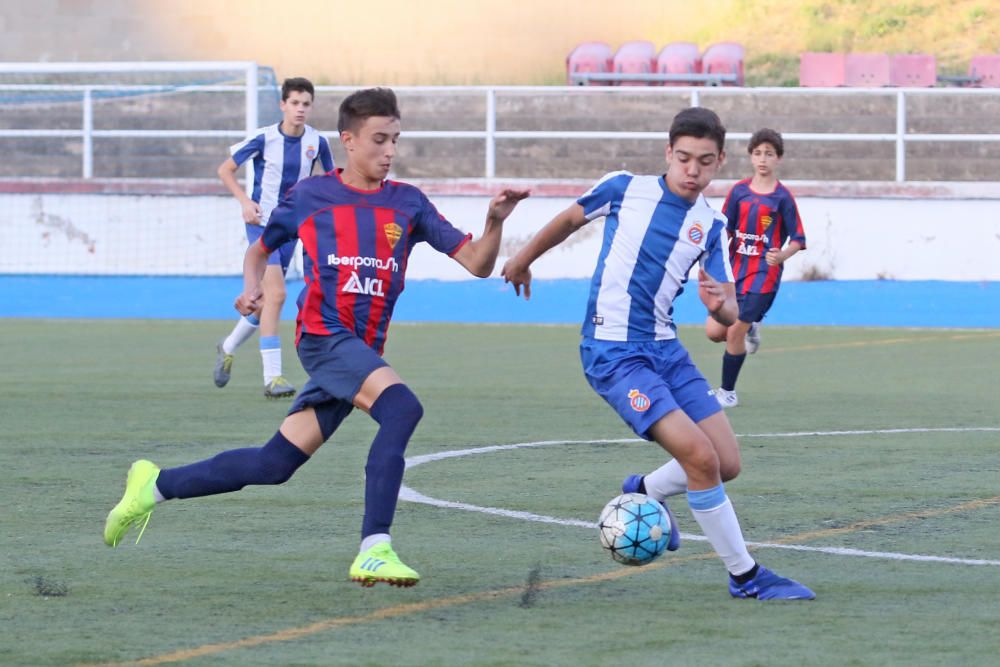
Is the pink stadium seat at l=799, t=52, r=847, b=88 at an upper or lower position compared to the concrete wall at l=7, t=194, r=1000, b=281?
upper

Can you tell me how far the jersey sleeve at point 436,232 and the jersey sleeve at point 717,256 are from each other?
2.81 feet

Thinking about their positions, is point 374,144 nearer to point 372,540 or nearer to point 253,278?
point 253,278

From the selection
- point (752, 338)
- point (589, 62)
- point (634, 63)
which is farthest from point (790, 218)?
point (589, 62)

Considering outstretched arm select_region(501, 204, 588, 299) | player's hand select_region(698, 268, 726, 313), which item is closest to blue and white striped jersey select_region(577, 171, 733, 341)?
outstretched arm select_region(501, 204, 588, 299)

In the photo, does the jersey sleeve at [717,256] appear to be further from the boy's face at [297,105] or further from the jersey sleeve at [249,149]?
the jersey sleeve at [249,149]

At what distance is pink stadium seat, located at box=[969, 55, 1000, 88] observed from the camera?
3091 centimetres

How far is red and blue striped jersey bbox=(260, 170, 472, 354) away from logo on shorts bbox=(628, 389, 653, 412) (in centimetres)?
86

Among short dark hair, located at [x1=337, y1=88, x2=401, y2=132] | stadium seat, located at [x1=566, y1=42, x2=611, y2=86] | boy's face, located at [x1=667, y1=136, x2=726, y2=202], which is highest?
stadium seat, located at [x1=566, y1=42, x2=611, y2=86]

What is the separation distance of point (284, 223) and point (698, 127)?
4.96ft

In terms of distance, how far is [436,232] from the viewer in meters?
6.28

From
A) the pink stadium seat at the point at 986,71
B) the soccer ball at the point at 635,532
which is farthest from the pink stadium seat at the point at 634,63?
the soccer ball at the point at 635,532

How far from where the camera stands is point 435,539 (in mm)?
6758

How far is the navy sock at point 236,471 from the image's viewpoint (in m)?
6.13

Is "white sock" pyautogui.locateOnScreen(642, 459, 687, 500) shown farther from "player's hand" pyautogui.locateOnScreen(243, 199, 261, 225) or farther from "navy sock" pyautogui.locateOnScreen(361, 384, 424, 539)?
"player's hand" pyautogui.locateOnScreen(243, 199, 261, 225)
